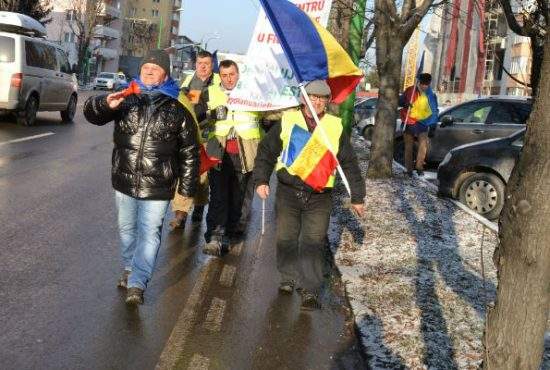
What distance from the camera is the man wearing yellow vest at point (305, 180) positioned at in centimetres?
564

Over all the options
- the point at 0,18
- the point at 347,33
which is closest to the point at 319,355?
the point at 347,33

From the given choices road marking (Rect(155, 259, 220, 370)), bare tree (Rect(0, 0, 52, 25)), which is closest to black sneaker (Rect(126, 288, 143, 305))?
road marking (Rect(155, 259, 220, 370))

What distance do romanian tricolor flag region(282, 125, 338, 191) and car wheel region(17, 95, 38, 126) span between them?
14.3m

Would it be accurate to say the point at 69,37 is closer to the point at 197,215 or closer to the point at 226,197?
the point at 197,215

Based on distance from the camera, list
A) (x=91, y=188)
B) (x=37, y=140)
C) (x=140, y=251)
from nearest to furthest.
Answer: (x=140, y=251)
(x=91, y=188)
(x=37, y=140)

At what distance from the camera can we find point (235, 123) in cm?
741

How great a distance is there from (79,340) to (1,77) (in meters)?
14.2

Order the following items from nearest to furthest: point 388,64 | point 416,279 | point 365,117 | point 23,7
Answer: point 416,279
point 388,64
point 365,117
point 23,7

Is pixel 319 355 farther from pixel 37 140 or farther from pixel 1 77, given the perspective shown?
pixel 1 77

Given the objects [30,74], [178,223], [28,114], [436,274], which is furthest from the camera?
[28,114]

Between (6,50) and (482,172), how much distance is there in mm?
11588

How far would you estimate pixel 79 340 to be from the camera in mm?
4578

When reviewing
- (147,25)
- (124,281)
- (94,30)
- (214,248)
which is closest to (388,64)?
(214,248)

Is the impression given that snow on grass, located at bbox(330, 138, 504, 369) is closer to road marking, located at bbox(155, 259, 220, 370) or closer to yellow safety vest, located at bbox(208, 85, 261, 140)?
road marking, located at bbox(155, 259, 220, 370)
